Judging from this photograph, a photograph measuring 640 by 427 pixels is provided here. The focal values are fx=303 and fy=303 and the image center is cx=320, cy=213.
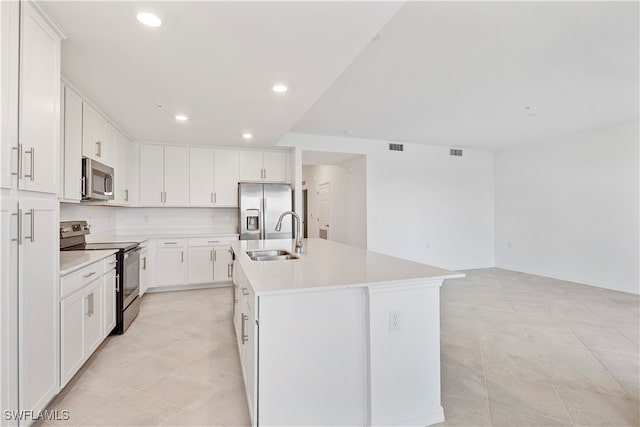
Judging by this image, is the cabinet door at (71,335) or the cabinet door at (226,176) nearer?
the cabinet door at (71,335)

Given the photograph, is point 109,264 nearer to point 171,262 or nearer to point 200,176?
point 171,262

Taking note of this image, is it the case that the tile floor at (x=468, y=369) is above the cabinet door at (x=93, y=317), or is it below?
below

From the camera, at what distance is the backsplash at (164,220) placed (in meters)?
4.44

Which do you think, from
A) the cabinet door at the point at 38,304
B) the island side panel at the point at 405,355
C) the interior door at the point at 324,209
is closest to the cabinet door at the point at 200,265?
the cabinet door at the point at 38,304

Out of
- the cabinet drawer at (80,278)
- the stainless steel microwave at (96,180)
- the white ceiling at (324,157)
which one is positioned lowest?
the cabinet drawer at (80,278)

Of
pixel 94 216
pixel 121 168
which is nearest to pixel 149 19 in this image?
pixel 121 168

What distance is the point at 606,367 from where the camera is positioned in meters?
2.37

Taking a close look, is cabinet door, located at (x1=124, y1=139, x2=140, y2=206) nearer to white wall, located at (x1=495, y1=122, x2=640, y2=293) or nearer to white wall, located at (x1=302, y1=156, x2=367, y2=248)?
white wall, located at (x1=302, y1=156, x2=367, y2=248)

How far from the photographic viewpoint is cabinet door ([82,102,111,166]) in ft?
9.45

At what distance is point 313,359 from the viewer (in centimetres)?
152

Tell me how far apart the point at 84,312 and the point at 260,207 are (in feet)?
9.47

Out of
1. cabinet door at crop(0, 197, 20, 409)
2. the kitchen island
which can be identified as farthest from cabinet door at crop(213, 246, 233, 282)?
cabinet door at crop(0, 197, 20, 409)

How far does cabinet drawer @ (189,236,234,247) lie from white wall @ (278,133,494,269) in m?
1.49

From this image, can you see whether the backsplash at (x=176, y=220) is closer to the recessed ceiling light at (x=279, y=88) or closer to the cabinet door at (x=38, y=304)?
the recessed ceiling light at (x=279, y=88)
